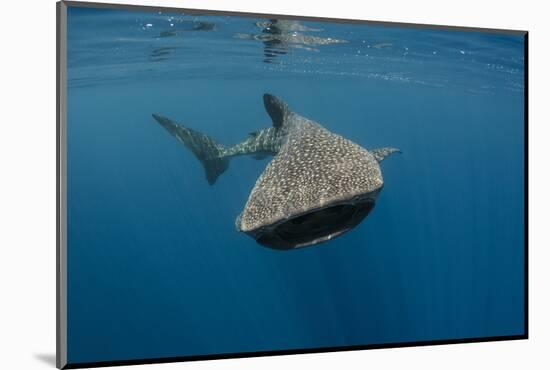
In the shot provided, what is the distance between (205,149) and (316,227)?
3.92 metres

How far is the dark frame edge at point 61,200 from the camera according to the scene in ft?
18.2

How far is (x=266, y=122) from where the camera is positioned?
3061 centimetres

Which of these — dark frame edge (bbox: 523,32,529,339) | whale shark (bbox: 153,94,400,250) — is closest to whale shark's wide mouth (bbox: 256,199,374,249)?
whale shark (bbox: 153,94,400,250)

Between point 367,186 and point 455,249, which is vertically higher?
point 367,186

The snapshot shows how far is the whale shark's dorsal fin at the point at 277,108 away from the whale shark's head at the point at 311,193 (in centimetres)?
141

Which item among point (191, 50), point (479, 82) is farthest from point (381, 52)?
point (191, 50)

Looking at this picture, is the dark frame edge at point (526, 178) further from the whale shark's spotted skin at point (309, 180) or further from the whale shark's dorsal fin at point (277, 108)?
the whale shark's dorsal fin at point (277, 108)

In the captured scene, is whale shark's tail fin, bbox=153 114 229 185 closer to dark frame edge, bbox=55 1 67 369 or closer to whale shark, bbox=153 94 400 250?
whale shark, bbox=153 94 400 250

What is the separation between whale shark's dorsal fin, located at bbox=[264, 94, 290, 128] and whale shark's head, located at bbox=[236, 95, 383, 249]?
55.5 inches

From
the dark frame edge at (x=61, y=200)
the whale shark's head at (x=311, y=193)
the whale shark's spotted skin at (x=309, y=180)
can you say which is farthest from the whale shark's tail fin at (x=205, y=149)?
the dark frame edge at (x=61, y=200)

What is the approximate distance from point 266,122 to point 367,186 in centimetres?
2536

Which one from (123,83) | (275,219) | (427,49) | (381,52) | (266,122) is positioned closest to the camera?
(275,219)

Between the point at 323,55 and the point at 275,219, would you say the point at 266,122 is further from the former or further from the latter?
the point at 275,219

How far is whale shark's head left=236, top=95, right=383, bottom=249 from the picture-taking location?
5320mm
